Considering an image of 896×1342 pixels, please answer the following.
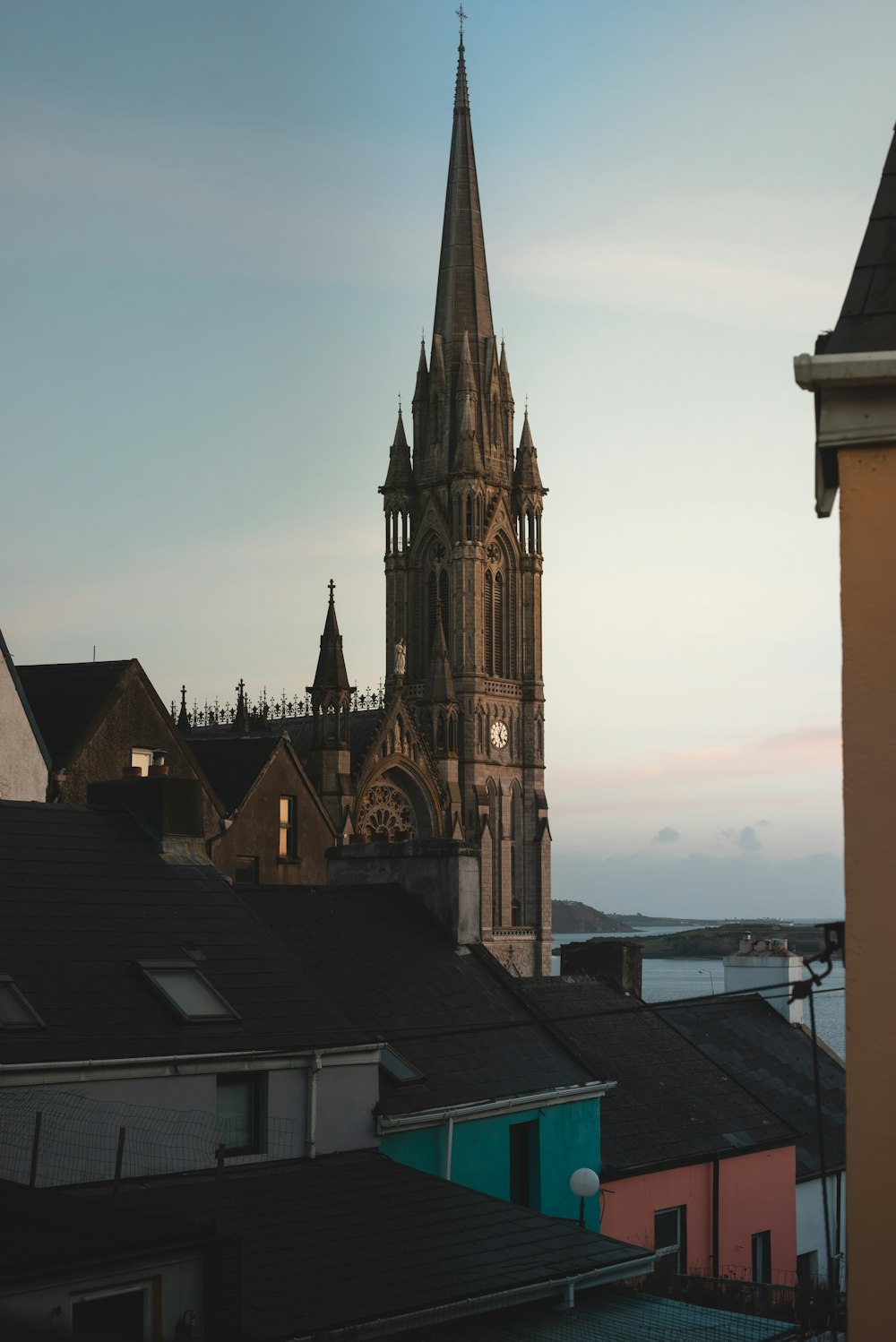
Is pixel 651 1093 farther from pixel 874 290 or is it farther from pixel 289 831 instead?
pixel 289 831

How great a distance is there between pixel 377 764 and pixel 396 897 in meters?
48.7

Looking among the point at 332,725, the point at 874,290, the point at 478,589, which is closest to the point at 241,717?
the point at 332,725

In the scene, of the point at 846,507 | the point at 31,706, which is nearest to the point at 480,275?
the point at 31,706

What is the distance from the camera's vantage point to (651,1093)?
24.5 meters

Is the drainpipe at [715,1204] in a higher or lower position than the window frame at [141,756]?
lower

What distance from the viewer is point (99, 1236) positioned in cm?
1059

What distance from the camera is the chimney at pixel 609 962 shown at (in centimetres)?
3041

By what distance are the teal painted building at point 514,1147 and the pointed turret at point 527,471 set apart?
77.9 m

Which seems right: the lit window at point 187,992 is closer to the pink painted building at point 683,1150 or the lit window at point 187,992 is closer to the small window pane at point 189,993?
the small window pane at point 189,993

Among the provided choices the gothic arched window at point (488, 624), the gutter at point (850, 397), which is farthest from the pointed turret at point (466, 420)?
the gutter at point (850, 397)

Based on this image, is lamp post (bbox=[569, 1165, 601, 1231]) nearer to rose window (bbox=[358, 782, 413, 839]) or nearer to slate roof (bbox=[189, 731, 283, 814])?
slate roof (bbox=[189, 731, 283, 814])

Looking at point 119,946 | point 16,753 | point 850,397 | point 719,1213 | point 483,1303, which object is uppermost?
point 850,397

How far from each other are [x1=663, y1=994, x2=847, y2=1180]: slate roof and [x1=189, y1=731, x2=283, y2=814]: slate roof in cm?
1483

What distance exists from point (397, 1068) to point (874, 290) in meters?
13.4
